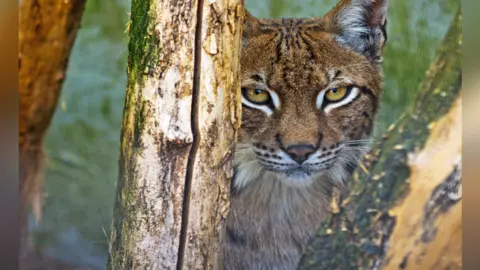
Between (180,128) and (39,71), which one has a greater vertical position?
(39,71)

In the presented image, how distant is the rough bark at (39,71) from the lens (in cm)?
333

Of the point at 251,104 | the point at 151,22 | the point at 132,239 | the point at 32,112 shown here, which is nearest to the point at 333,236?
the point at 251,104

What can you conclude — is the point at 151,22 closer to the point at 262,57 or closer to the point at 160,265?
the point at 262,57

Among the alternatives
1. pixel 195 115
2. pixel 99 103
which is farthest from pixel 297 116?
pixel 99 103

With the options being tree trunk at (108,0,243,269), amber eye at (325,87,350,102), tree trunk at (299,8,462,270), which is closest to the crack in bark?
tree trunk at (108,0,243,269)

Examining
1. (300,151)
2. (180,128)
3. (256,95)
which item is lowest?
(300,151)

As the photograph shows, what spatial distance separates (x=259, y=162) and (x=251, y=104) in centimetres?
31

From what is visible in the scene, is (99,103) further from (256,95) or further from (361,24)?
(361,24)

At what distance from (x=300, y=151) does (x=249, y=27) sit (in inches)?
27.9

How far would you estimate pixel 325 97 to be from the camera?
10.9 ft

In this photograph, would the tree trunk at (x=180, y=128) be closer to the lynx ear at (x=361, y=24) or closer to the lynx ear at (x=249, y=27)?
the lynx ear at (x=249, y=27)

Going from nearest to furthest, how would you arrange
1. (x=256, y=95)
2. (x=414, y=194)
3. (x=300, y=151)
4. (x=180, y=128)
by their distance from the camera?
(x=180, y=128) < (x=300, y=151) < (x=256, y=95) < (x=414, y=194)

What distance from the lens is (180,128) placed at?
285cm

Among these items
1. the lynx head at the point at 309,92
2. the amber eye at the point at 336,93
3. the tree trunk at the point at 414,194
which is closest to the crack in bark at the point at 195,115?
the lynx head at the point at 309,92
